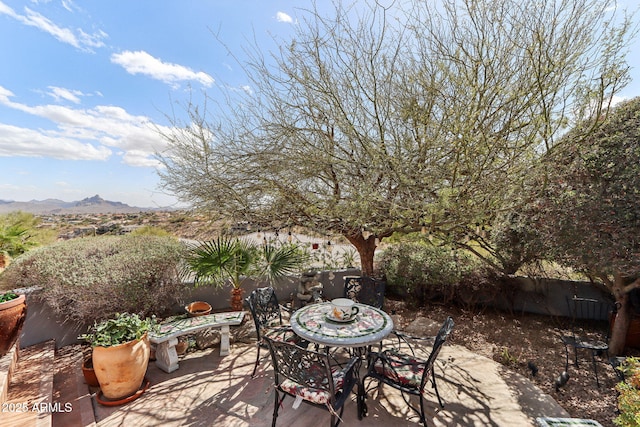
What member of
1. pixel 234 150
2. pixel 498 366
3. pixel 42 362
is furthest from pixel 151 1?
pixel 498 366

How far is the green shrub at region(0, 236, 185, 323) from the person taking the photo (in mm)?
4027

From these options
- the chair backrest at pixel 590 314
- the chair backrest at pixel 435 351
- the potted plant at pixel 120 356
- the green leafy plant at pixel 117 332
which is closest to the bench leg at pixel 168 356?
the potted plant at pixel 120 356

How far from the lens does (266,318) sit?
163 inches

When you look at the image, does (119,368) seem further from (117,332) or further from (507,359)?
(507,359)

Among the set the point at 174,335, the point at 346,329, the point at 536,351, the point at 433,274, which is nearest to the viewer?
the point at 346,329

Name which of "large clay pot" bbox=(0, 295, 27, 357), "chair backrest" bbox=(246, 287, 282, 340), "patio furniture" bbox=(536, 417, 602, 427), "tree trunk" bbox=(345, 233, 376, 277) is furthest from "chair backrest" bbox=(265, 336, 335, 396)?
"tree trunk" bbox=(345, 233, 376, 277)

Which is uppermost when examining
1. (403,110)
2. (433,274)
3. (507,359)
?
(403,110)

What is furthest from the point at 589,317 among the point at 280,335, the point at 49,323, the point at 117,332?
the point at 49,323

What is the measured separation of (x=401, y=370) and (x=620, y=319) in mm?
3885

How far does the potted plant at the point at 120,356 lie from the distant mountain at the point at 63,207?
2683mm

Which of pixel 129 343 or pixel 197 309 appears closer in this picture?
pixel 129 343

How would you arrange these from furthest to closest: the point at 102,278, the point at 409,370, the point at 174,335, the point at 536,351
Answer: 1. the point at 536,351
2. the point at 102,278
3. the point at 174,335
4. the point at 409,370

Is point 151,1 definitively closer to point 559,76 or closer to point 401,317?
point 559,76

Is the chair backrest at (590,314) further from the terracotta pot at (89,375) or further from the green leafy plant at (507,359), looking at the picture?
the terracotta pot at (89,375)
